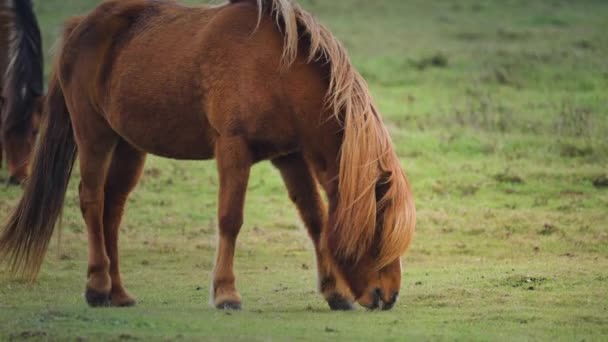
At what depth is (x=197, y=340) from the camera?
671 cm

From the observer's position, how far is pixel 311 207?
840 centimetres

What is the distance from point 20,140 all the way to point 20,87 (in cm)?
64

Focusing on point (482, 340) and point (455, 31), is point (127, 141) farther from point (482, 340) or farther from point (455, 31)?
point (455, 31)

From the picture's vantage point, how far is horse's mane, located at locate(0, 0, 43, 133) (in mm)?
13602

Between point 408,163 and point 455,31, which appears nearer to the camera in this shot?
point 408,163

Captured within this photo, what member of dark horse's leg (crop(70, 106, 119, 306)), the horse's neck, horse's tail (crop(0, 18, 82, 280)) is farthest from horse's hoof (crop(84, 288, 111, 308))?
the horse's neck

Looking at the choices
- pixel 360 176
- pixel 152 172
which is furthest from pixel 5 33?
pixel 360 176

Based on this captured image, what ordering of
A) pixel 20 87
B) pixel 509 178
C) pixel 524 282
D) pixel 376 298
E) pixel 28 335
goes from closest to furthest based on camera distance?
pixel 28 335
pixel 376 298
pixel 524 282
pixel 20 87
pixel 509 178

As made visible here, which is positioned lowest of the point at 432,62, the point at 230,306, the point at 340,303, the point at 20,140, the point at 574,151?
the point at 432,62

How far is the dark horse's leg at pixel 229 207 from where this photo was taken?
7.90 metres

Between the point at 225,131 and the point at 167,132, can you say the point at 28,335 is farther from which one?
the point at 167,132

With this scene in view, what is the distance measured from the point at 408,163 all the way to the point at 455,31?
33.4 feet

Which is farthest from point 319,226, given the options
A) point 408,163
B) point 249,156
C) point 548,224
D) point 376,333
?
point 408,163

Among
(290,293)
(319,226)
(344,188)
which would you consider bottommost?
(290,293)
